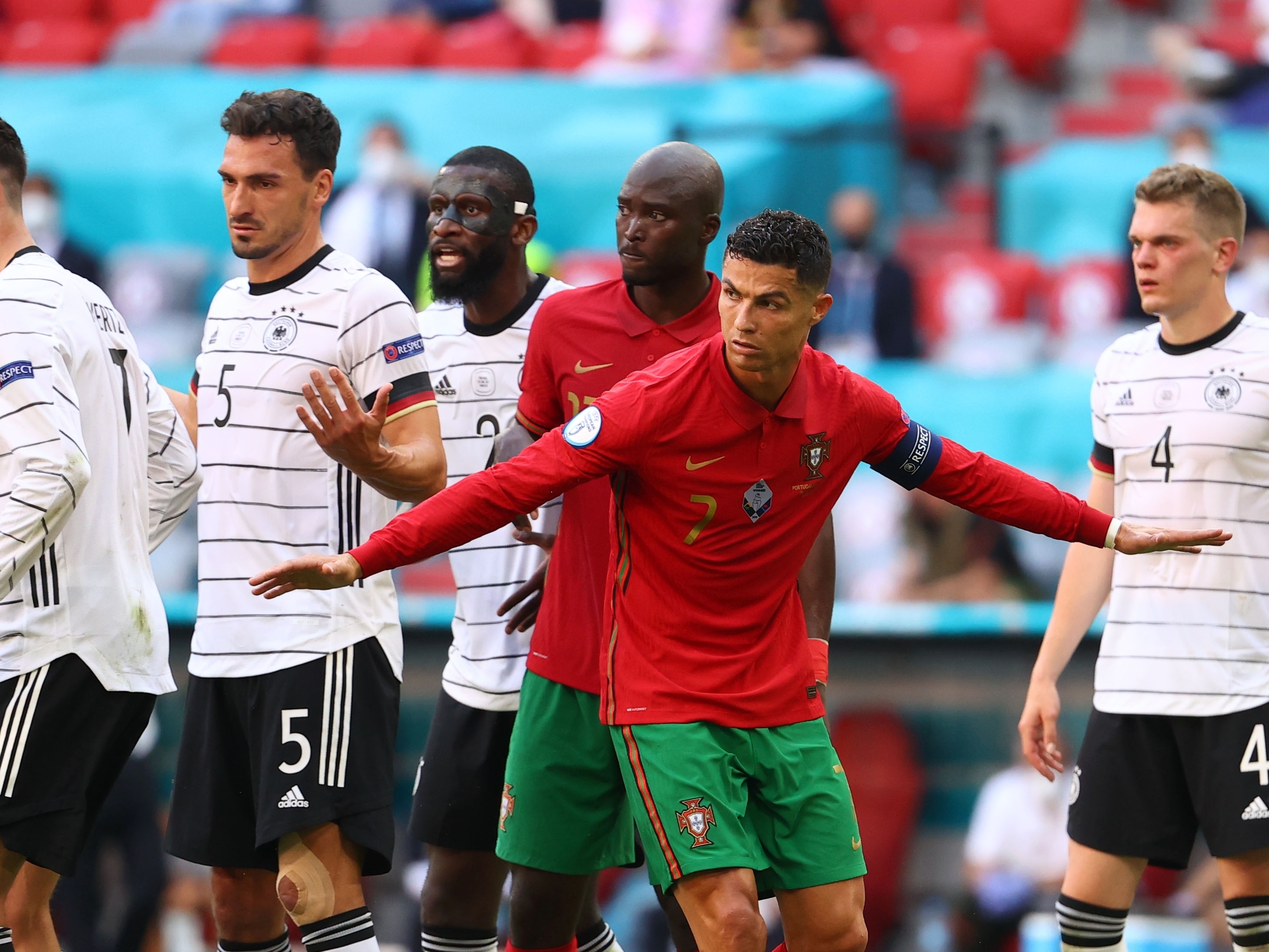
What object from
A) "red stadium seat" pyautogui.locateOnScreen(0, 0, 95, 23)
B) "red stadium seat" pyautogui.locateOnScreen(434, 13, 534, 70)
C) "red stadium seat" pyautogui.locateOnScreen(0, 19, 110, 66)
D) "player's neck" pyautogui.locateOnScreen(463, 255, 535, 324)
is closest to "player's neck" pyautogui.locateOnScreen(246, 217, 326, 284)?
"player's neck" pyautogui.locateOnScreen(463, 255, 535, 324)

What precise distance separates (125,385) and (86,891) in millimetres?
4226

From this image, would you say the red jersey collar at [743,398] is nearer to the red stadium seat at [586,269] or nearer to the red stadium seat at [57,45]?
the red stadium seat at [586,269]

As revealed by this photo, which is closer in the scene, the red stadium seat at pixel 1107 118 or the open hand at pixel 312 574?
the open hand at pixel 312 574

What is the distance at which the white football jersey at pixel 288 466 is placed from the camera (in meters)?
4.52

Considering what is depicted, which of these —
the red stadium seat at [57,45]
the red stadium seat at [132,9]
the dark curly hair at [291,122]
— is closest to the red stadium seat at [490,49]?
the red stadium seat at [132,9]

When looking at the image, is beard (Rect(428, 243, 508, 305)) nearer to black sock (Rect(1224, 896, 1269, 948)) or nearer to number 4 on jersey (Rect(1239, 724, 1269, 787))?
number 4 on jersey (Rect(1239, 724, 1269, 787))

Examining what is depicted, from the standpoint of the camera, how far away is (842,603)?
8.35 m

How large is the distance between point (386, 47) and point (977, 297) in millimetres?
5916

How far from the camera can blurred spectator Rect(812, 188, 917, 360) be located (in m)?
10.4

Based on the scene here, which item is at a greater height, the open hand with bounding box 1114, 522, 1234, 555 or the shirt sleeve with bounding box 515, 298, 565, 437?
the shirt sleeve with bounding box 515, 298, 565, 437

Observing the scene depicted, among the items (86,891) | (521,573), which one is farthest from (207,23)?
(521,573)

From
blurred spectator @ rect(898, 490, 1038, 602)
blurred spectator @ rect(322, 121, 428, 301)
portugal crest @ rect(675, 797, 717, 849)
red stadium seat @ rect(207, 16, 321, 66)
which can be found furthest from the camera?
red stadium seat @ rect(207, 16, 321, 66)

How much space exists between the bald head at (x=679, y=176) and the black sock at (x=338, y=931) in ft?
6.55

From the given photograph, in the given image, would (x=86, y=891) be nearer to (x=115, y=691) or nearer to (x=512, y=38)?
(x=115, y=691)
